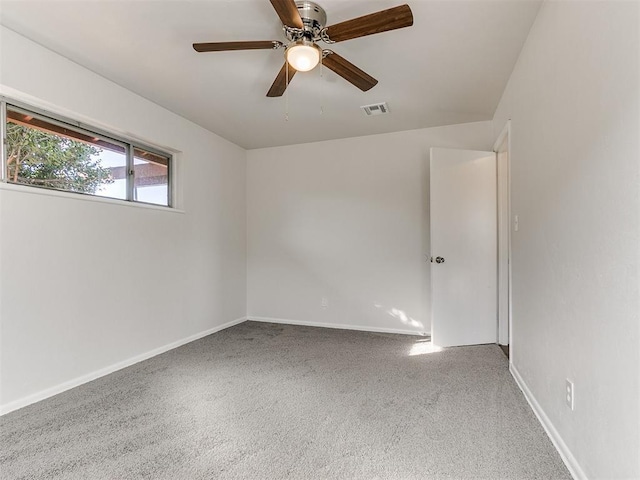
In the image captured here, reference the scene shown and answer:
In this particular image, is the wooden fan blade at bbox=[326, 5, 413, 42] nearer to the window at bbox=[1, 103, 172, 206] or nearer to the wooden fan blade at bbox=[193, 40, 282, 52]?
the wooden fan blade at bbox=[193, 40, 282, 52]

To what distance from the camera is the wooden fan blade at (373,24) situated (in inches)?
62.2

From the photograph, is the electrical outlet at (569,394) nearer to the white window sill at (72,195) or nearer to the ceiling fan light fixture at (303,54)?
the ceiling fan light fixture at (303,54)

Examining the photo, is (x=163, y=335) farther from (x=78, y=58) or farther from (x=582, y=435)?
(x=582, y=435)

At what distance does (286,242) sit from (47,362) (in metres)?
2.69

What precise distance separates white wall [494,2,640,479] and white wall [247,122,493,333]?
1.69 m

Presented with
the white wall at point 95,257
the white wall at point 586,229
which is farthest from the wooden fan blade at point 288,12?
the white wall at point 95,257

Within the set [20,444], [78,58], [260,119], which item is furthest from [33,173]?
[260,119]

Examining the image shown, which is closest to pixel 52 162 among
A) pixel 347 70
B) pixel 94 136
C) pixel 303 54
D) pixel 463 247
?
pixel 94 136

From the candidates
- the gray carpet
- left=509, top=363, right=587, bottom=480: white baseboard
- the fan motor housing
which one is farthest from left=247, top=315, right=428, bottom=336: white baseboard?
the fan motor housing

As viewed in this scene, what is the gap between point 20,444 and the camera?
1735mm

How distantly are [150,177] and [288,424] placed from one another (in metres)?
2.59

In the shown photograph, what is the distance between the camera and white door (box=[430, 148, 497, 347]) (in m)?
3.32

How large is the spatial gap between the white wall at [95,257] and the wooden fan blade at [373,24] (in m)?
1.98

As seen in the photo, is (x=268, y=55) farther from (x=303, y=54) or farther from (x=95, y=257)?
(x=95, y=257)
